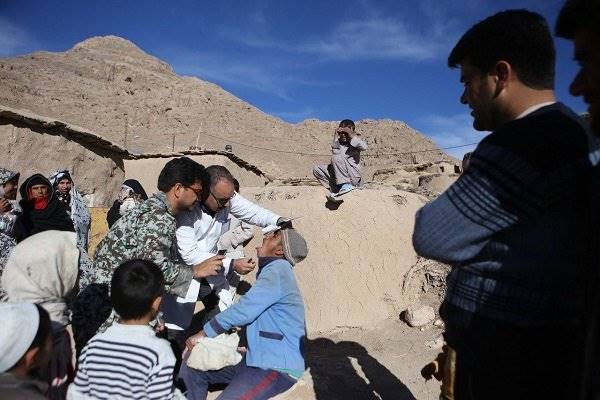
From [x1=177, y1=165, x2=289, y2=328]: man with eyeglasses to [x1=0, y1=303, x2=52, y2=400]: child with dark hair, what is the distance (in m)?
1.56

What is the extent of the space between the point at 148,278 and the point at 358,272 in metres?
3.41

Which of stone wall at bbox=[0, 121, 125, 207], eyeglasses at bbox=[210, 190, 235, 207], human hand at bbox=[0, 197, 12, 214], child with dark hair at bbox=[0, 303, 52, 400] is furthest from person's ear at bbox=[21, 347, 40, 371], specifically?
stone wall at bbox=[0, 121, 125, 207]

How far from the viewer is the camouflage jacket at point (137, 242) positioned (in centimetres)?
254

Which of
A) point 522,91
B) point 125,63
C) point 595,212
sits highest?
point 125,63

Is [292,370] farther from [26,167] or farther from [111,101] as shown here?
[111,101]

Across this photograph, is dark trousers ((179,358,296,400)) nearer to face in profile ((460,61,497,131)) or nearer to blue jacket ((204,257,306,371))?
blue jacket ((204,257,306,371))

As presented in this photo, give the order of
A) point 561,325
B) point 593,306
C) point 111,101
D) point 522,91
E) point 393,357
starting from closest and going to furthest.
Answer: point 593,306
point 561,325
point 522,91
point 393,357
point 111,101

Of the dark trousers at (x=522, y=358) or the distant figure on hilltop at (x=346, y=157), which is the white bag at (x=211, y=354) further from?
the distant figure on hilltop at (x=346, y=157)

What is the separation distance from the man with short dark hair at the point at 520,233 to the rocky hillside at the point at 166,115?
75.3 feet

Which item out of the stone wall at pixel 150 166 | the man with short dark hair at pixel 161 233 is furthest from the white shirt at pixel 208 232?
the stone wall at pixel 150 166

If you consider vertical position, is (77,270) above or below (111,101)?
below

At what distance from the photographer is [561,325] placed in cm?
109

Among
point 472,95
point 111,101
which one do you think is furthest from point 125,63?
point 472,95

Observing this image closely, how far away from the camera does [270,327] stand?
262 cm
